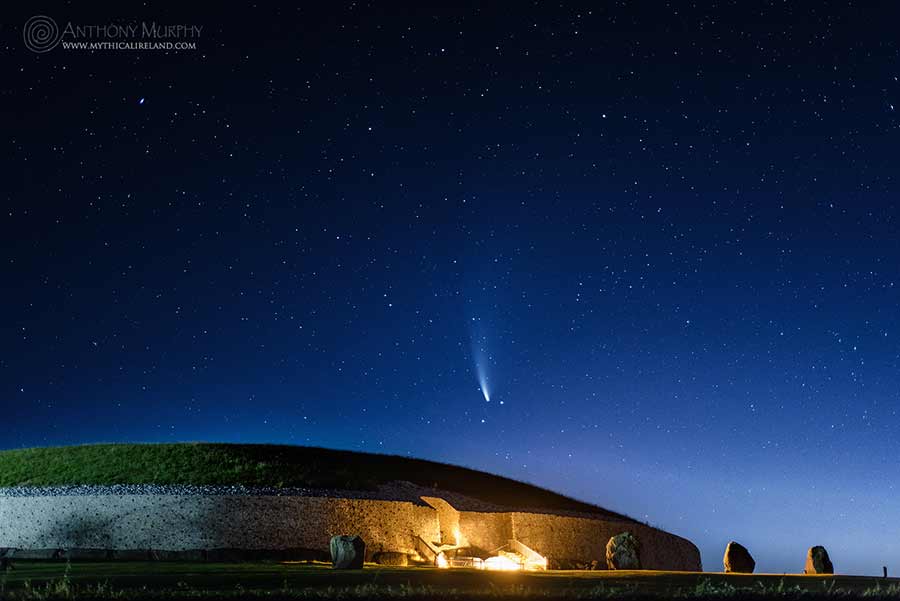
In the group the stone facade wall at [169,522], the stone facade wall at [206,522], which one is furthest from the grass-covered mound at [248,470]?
the stone facade wall at [169,522]

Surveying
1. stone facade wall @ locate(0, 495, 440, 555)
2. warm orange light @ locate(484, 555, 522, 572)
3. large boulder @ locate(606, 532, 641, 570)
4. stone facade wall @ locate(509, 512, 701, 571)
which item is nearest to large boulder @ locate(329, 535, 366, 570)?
stone facade wall @ locate(0, 495, 440, 555)

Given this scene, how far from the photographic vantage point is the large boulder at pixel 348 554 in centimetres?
3597

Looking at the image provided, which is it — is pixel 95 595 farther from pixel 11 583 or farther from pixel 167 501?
pixel 167 501

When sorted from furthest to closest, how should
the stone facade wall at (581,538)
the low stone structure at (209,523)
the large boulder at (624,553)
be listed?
the stone facade wall at (581,538) < the large boulder at (624,553) < the low stone structure at (209,523)

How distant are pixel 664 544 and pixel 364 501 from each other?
2374cm

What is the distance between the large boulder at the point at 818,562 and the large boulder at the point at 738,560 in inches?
110

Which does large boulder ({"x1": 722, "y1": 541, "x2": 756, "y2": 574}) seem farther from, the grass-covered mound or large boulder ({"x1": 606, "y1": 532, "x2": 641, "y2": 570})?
the grass-covered mound

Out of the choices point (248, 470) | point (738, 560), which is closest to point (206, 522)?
point (248, 470)

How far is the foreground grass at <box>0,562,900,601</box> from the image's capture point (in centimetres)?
2400

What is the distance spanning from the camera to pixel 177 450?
196 feet

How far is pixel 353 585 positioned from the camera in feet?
90.9

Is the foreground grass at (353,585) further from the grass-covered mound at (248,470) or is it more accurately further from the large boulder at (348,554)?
the grass-covered mound at (248,470)

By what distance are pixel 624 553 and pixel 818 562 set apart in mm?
9335

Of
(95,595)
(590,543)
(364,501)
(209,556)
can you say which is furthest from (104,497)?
(590,543)
